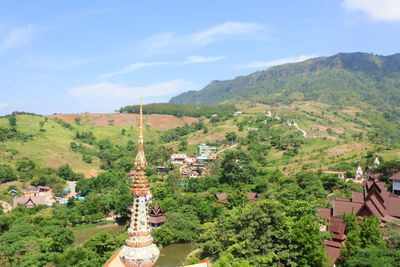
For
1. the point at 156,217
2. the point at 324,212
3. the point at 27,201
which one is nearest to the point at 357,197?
the point at 324,212

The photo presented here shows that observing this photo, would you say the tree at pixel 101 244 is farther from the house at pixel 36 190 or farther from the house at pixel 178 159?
the house at pixel 178 159

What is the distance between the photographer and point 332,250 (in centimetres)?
2198

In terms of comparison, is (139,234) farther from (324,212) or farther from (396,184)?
(396,184)

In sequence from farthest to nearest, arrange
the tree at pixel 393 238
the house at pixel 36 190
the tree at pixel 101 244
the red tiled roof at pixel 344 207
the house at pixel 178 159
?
the house at pixel 178 159 → the house at pixel 36 190 → the red tiled roof at pixel 344 207 → the tree at pixel 101 244 → the tree at pixel 393 238

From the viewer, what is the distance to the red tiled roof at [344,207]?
89.4 feet

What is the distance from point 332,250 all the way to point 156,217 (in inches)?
831

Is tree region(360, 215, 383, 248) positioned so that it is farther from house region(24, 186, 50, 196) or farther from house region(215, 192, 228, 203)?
house region(24, 186, 50, 196)

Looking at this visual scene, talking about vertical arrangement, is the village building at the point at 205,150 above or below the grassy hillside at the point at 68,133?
below

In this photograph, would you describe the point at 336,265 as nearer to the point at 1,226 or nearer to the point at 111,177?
the point at 1,226

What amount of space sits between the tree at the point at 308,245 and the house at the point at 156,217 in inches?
798

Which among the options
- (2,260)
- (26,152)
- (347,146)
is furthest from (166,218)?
(26,152)

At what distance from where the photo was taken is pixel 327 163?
58250 millimetres

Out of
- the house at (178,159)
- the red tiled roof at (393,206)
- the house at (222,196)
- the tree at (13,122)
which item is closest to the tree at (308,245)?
the red tiled roof at (393,206)

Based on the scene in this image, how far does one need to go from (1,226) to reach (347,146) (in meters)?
63.4
